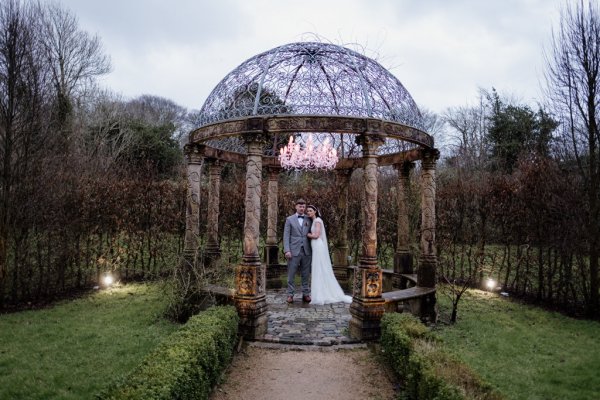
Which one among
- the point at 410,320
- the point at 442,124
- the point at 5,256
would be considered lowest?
the point at 410,320

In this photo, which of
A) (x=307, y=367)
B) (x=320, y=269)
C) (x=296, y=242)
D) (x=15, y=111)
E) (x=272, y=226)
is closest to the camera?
(x=307, y=367)

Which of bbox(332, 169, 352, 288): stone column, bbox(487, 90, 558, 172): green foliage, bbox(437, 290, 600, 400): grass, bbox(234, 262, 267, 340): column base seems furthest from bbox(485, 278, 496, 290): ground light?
bbox(487, 90, 558, 172): green foliage

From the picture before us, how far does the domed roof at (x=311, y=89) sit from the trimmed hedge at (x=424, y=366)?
12.5 ft

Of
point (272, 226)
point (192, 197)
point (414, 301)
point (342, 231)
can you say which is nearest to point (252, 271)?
point (192, 197)

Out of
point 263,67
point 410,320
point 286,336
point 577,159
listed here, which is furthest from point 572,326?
point 263,67

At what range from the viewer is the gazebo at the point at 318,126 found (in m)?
7.23

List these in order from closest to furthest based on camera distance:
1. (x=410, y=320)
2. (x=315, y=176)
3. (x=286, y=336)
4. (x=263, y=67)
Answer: (x=410, y=320) < (x=286, y=336) < (x=263, y=67) < (x=315, y=176)

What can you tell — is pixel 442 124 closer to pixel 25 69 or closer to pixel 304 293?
pixel 304 293

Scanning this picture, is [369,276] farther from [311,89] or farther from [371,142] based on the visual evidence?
[311,89]

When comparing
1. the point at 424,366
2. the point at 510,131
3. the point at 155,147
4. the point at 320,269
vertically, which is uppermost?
the point at 510,131

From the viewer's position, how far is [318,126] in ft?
24.3

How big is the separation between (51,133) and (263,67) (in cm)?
629

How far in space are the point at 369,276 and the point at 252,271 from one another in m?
2.06

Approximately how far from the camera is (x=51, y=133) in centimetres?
1061
